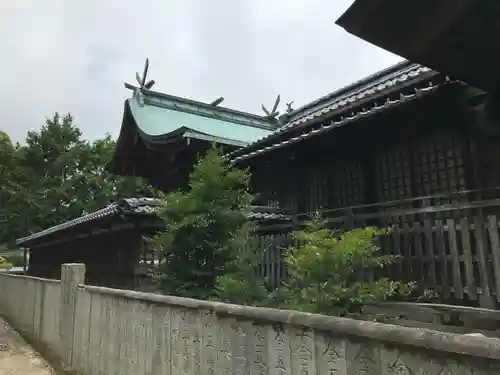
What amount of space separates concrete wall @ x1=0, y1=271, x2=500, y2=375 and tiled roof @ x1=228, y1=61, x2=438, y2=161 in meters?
4.52

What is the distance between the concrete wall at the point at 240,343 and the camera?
221cm

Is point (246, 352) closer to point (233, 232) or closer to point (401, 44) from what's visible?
point (401, 44)

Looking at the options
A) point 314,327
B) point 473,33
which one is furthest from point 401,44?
point 314,327

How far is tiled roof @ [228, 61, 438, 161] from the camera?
23.9 feet

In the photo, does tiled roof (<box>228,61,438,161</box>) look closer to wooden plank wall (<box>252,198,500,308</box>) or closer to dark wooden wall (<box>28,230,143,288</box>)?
wooden plank wall (<box>252,198,500,308</box>)

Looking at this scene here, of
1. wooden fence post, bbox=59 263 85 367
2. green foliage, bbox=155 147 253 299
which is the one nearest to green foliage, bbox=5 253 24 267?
wooden fence post, bbox=59 263 85 367

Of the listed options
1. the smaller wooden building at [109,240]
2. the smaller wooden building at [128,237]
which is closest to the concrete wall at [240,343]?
the smaller wooden building at [128,237]

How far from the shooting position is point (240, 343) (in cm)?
361

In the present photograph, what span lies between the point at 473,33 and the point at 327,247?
9.20 feet

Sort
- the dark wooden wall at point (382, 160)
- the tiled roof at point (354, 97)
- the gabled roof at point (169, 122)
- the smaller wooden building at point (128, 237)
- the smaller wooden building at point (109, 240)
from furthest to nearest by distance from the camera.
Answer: the gabled roof at point (169, 122) < the smaller wooden building at point (109, 240) < the smaller wooden building at point (128, 237) < the tiled roof at point (354, 97) < the dark wooden wall at point (382, 160)

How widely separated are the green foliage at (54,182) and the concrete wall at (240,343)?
85.2ft

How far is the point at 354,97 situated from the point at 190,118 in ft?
29.6

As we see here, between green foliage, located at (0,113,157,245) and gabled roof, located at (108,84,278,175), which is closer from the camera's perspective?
gabled roof, located at (108,84,278,175)

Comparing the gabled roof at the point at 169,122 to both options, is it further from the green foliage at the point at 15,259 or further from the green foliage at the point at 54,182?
the green foliage at the point at 15,259
